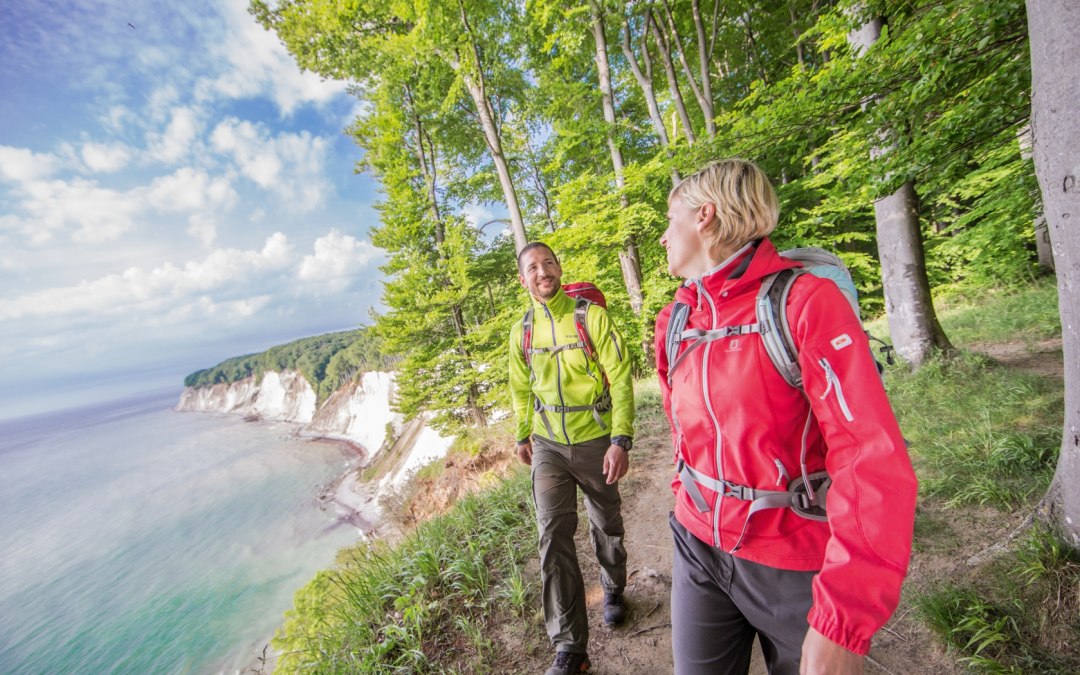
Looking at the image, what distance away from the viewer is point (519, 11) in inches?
387

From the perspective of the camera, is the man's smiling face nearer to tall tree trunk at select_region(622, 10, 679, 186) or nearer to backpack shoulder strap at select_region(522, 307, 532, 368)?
backpack shoulder strap at select_region(522, 307, 532, 368)

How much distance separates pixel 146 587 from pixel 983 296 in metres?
40.8

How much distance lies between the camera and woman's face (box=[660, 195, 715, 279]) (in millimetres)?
1350

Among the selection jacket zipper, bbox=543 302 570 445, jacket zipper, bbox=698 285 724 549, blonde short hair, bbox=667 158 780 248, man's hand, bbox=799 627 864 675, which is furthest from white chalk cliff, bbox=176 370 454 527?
man's hand, bbox=799 627 864 675

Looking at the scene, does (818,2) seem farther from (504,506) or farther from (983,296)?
(504,506)

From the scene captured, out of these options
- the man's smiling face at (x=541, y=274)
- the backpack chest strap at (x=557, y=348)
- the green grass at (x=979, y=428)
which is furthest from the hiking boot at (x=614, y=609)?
the green grass at (x=979, y=428)

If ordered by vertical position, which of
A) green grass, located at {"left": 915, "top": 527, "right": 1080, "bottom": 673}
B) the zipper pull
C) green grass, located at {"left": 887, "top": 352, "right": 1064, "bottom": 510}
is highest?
the zipper pull

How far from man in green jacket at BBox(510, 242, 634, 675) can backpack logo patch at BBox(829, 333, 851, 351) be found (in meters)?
1.51

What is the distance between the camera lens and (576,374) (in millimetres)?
2658

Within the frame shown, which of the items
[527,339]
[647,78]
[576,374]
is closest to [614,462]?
[576,374]

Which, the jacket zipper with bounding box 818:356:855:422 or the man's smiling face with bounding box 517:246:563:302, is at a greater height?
the man's smiling face with bounding box 517:246:563:302

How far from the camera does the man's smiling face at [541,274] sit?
2.76 meters

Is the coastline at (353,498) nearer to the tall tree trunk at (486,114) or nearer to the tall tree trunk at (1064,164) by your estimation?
the tall tree trunk at (486,114)

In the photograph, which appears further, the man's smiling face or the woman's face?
the man's smiling face
